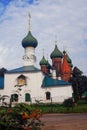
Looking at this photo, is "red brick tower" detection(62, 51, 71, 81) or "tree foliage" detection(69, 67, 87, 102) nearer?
"tree foliage" detection(69, 67, 87, 102)

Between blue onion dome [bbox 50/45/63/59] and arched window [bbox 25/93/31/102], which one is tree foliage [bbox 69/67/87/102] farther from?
arched window [bbox 25/93/31/102]

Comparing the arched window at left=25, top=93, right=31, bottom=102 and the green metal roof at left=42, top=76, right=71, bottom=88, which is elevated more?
the green metal roof at left=42, top=76, right=71, bottom=88

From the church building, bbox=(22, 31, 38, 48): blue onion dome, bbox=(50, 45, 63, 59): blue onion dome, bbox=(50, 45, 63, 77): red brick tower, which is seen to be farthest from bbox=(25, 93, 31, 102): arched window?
bbox=(50, 45, 63, 59): blue onion dome

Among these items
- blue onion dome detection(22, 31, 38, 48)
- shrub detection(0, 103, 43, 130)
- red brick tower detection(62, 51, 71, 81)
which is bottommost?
shrub detection(0, 103, 43, 130)

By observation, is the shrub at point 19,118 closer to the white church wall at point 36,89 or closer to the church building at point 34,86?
the church building at point 34,86

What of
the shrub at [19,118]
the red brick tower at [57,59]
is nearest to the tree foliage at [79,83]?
the red brick tower at [57,59]

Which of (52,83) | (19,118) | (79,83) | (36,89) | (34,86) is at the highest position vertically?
(79,83)

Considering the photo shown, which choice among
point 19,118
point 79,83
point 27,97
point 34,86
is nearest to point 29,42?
point 34,86

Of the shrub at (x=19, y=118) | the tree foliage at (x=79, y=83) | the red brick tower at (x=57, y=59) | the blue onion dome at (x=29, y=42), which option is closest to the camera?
the shrub at (x=19, y=118)

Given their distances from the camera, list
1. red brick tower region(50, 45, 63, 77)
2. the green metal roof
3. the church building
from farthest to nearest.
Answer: red brick tower region(50, 45, 63, 77) < the green metal roof < the church building

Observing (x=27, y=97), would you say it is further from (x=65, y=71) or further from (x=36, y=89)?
(x=65, y=71)

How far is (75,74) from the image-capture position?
151 feet

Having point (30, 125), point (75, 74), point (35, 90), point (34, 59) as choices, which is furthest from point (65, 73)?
point (30, 125)

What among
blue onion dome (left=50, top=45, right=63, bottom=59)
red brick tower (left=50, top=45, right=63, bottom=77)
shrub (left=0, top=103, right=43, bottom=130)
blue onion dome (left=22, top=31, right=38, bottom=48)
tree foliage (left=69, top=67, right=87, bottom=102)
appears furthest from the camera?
blue onion dome (left=50, top=45, right=63, bottom=59)
